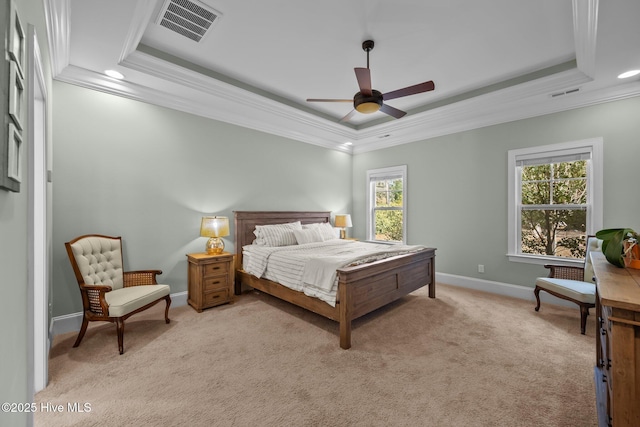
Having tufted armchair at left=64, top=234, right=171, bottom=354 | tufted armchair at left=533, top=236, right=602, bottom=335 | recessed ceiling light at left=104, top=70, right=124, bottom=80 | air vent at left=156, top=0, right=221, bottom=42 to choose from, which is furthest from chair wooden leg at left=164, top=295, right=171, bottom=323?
tufted armchair at left=533, top=236, right=602, bottom=335

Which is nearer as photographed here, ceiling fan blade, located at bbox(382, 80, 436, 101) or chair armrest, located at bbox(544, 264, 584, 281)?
ceiling fan blade, located at bbox(382, 80, 436, 101)

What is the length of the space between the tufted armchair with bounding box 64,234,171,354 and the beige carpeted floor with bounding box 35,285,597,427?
0.32 meters

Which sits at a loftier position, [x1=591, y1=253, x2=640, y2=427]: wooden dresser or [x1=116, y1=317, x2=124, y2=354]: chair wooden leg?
[x1=591, y1=253, x2=640, y2=427]: wooden dresser

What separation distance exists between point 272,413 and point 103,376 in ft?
4.69

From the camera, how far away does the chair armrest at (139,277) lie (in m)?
3.03

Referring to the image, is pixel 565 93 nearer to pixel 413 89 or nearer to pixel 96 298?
pixel 413 89

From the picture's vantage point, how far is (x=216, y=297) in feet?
11.6

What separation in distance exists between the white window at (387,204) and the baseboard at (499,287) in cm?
106

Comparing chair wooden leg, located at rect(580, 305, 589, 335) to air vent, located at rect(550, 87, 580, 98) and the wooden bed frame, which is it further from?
air vent, located at rect(550, 87, 580, 98)

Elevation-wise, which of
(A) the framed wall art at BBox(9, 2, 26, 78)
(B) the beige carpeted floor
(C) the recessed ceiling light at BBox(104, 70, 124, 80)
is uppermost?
(C) the recessed ceiling light at BBox(104, 70, 124, 80)

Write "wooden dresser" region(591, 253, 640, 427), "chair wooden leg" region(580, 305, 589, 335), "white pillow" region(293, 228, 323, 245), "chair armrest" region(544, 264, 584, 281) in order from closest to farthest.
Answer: "wooden dresser" region(591, 253, 640, 427) → "chair wooden leg" region(580, 305, 589, 335) → "chair armrest" region(544, 264, 584, 281) → "white pillow" region(293, 228, 323, 245)

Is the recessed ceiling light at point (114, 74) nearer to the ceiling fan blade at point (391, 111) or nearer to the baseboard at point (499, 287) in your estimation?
the ceiling fan blade at point (391, 111)

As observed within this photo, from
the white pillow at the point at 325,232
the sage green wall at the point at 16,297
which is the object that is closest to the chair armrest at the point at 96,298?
the sage green wall at the point at 16,297

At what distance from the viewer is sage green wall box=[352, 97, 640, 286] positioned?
3244mm
